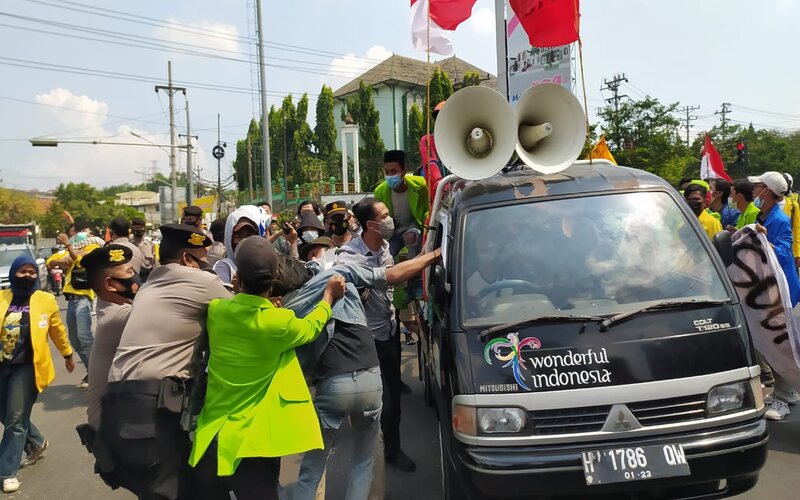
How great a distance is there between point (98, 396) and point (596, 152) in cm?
691

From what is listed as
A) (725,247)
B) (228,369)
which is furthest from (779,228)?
(228,369)

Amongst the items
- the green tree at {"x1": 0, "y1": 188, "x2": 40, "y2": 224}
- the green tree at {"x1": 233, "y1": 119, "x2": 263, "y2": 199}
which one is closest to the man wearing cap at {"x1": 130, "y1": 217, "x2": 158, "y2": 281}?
the green tree at {"x1": 233, "y1": 119, "x2": 263, "y2": 199}

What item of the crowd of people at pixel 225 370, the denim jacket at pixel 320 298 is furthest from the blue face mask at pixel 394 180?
the denim jacket at pixel 320 298

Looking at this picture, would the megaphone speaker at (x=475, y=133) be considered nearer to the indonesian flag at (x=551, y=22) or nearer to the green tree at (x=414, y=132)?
the indonesian flag at (x=551, y=22)

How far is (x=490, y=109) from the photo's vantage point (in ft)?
12.8

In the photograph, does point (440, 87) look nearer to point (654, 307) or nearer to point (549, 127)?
point (549, 127)

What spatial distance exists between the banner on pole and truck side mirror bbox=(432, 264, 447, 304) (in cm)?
614

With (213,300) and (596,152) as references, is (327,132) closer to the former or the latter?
(596,152)

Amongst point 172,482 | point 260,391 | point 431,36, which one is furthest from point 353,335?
point 431,36

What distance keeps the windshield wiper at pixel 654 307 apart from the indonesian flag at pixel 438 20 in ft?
13.4

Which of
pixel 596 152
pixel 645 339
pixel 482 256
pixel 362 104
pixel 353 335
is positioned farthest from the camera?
pixel 362 104

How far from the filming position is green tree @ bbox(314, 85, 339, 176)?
46625 millimetres

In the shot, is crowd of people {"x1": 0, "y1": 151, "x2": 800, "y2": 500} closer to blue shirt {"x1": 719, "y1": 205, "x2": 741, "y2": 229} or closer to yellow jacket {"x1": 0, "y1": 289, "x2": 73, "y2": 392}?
yellow jacket {"x1": 0, "y1": 289, "x2": 73, "y2": 392}

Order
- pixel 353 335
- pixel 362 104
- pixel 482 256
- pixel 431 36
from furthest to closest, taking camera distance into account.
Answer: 1. pixel 362 104
2. pixel 431 36
3. pixel 482 256
4. pixel 353 335
